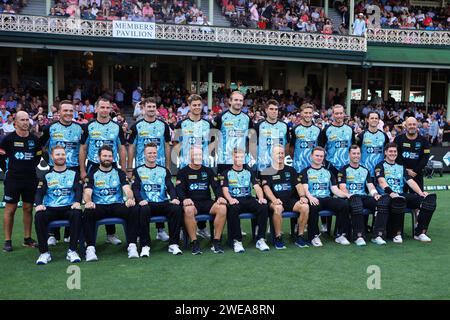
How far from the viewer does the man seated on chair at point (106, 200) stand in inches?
293

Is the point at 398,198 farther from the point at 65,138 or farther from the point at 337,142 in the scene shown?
the point at 65,138

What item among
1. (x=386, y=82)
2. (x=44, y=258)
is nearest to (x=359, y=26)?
(x=386, y=82)

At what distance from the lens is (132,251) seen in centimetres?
748

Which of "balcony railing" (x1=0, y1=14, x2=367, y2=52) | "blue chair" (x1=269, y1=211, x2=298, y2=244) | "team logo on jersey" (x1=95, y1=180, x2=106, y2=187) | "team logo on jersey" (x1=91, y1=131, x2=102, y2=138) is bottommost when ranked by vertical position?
"blue chair" (x1=269, y1=211, x2=298, y2=244)

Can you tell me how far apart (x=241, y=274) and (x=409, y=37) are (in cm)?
2275

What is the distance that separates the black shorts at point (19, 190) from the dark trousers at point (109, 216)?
115 centimetres

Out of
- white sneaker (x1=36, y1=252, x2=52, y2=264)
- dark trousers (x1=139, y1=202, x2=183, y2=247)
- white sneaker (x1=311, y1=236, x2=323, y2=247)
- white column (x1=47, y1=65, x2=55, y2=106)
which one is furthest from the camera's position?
white column (x1=47, y1=65, x2=55, y2=106)

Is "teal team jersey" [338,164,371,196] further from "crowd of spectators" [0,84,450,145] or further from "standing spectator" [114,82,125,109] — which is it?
"standing spectator" [114,82,125,109]

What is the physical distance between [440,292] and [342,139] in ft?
12.2

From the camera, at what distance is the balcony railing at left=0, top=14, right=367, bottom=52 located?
21.1m

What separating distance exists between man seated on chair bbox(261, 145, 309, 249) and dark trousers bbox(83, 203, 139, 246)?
204 centimetres

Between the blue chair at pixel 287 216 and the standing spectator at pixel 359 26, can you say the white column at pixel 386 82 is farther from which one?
the blue chair at pixel 287 216

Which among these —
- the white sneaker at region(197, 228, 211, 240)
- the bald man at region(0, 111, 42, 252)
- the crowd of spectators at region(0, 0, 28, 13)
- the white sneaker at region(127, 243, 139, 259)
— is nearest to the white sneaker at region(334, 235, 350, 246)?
the white sneaker at region(197, 228, 211, 240)

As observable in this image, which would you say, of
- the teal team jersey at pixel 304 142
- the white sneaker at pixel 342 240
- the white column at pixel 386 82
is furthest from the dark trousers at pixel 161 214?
the white column at pixel 386 82
